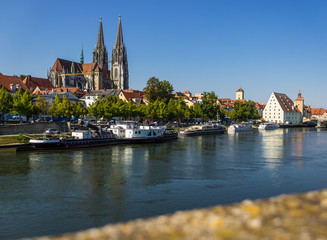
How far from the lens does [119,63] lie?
170750 mm

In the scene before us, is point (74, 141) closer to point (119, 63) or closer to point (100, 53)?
point (119, 63)

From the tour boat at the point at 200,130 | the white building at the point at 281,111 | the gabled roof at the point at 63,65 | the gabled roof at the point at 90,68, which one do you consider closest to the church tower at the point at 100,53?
the gabled roof at the point at 90,68

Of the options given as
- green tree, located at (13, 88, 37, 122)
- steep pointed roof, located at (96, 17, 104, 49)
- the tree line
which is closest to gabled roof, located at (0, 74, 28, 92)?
the tree line

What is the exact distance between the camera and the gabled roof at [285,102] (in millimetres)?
158738

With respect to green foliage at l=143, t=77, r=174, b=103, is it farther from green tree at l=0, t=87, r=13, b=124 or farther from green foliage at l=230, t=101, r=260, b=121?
green tree at l=0, t=87, r=13, b=124

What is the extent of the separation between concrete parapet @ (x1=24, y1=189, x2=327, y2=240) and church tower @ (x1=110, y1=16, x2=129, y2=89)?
167 metres

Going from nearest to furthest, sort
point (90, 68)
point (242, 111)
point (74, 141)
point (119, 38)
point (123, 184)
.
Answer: point (123, 184), point (74, 141), point (242, 111), point (90, 68), point (119, 38)

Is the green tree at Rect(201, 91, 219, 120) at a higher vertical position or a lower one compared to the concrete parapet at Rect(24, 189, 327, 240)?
higher

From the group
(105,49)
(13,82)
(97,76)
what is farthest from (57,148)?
(105,49)

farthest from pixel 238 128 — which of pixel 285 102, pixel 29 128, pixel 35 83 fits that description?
pixel 285 102

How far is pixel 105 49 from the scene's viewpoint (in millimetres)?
182500

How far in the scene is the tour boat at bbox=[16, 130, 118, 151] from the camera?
4303 cm

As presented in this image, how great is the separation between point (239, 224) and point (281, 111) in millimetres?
162897

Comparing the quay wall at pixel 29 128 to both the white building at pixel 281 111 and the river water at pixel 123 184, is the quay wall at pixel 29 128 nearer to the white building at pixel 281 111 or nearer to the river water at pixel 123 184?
the river water at pixel 123 184
